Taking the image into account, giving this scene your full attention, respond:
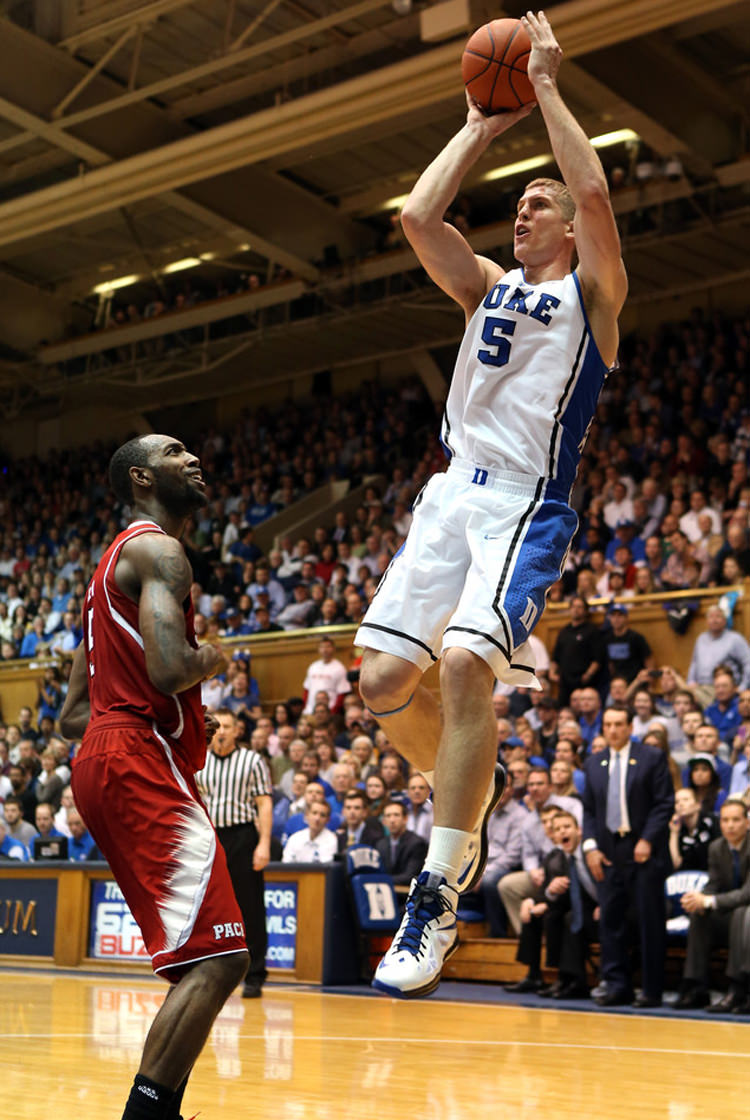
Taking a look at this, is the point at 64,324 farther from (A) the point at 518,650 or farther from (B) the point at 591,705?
(A) the point at 518,650

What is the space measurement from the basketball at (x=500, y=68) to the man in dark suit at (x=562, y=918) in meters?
6.87

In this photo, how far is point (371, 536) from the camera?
17641mm

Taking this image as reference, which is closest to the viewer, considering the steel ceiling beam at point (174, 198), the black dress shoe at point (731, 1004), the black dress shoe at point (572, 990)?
the black dress shoe at point (731, 1004)

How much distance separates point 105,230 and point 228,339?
2.67 m

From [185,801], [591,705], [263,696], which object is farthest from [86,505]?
[185,801]

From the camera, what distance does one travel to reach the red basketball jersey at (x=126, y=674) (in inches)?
165

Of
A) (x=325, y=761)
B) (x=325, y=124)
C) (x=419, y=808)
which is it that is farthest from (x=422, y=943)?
(x=325, y=124)

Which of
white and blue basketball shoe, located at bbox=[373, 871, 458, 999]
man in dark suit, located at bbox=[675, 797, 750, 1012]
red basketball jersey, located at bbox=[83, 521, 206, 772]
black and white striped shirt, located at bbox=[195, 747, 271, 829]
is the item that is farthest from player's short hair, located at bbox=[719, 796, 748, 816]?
red basketball jersey, located at bbox=[83, 521, 206, 772]

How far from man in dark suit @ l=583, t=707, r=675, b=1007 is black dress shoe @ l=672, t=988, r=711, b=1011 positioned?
7.6 inches

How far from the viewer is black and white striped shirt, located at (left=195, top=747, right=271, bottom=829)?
10.1 m

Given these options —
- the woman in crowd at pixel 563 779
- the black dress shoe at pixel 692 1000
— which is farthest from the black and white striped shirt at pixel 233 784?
the black dress shoe at pixel 692 1000

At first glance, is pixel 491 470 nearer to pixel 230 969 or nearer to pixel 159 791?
pixel 159 791

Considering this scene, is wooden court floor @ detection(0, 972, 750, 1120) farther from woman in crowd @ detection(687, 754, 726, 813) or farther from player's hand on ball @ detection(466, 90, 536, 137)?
player's hand on ball @ detection(466, 90, 536, 137)

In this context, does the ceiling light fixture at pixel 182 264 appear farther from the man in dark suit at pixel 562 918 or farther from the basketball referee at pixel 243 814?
the man in dark suit at pixel 562 918
